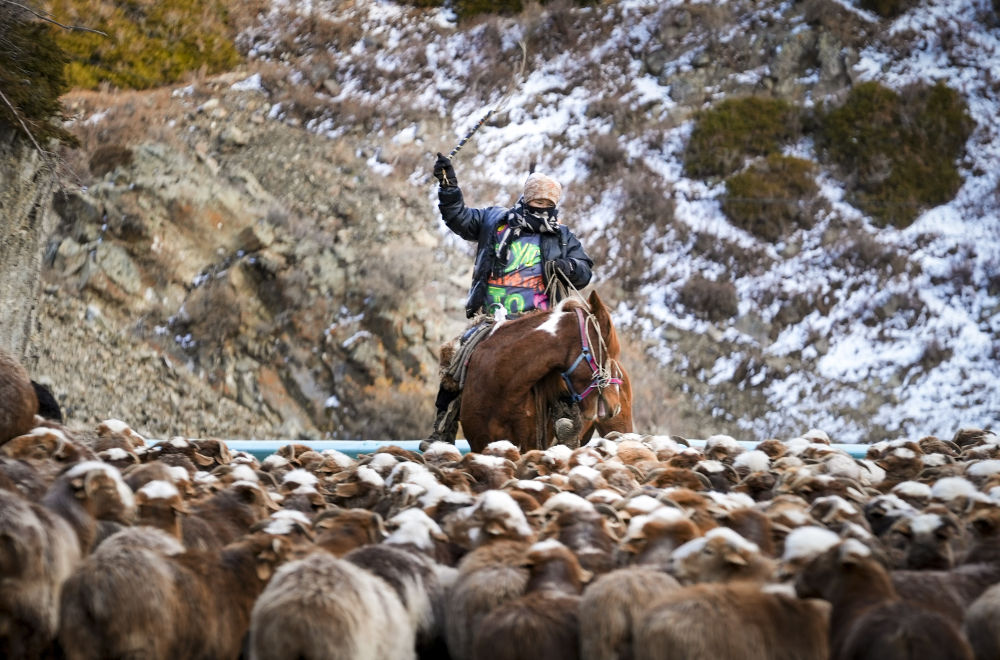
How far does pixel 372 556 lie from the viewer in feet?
15.4

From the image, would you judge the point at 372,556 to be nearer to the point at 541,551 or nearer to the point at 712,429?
the point at 541,551

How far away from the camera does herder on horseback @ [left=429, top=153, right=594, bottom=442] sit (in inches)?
442

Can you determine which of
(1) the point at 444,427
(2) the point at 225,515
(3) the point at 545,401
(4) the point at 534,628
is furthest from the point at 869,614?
(1) the point at 444,427

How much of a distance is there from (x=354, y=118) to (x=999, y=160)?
15092 mm

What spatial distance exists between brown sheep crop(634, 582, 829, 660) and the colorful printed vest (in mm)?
7382

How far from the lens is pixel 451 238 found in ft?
78.1

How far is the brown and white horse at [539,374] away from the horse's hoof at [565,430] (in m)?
0.14

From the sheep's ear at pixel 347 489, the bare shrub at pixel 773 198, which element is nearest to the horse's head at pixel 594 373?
the sheep's ear at pixel 347 489

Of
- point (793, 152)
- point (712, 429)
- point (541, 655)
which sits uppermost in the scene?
point (793, 152)

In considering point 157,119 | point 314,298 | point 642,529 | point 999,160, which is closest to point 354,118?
point 157,119

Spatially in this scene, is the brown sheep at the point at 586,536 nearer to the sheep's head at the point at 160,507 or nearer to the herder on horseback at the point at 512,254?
the sheep's head at the point at 160,507

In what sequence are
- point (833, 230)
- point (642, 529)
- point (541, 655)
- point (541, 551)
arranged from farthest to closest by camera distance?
1. point (833, 230)
2. point (642, 529)
3. point (541, 551)
4. point (541, 655)

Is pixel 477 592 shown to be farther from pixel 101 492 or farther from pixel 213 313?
pixel 213 313

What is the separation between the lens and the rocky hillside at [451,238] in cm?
1978
